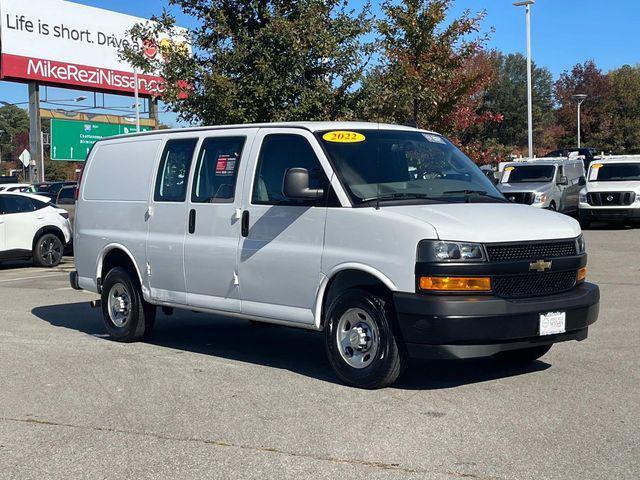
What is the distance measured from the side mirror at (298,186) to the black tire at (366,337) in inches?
32.9

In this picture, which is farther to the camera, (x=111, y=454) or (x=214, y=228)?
(x=214, y=228)

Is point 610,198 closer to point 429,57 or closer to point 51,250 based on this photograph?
point 429,57

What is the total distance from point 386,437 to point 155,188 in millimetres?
4160

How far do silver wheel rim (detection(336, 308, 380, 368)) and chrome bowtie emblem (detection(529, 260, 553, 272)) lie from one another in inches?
49.4

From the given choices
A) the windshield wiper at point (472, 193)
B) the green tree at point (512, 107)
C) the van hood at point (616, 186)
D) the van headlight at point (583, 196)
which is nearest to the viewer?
the windshield wiper at point (472, 193)

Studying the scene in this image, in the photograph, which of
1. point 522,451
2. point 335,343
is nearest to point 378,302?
point 335,343

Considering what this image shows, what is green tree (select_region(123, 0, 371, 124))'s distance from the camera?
1389 centimetres

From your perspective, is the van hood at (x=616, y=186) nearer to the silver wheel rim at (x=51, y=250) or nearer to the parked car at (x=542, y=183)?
the parked car at (x=542, y=183)

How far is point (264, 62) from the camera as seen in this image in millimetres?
13789

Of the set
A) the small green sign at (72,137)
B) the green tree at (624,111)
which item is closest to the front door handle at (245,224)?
the small green sign at (72,137)

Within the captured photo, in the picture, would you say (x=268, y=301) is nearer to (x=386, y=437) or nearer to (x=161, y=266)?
(x=161, y=266)

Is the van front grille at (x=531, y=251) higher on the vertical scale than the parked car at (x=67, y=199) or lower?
lower

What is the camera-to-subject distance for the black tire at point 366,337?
6484 mm

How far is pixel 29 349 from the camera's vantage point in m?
8.80
